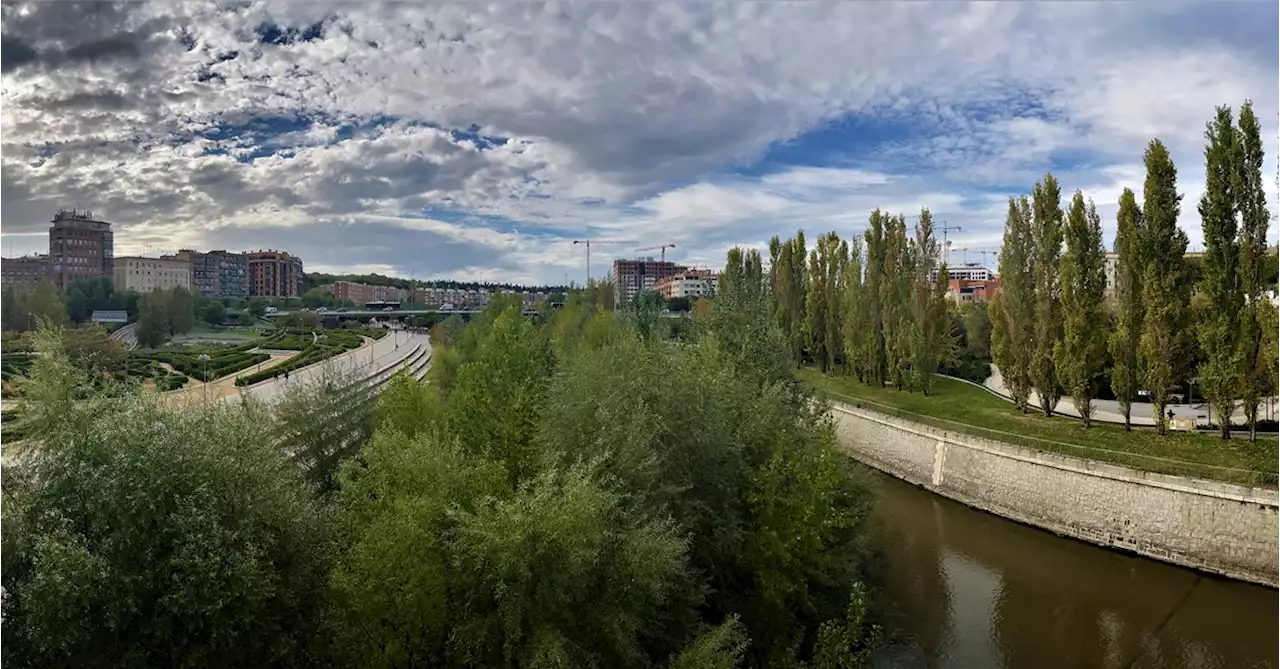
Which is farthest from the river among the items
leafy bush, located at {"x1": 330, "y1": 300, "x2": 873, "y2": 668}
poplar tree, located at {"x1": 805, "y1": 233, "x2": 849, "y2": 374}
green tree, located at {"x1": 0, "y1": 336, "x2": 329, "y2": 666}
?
poplar tree, located at {"x1": 805, "y1": 233, "x2": 849, "y2": 374}

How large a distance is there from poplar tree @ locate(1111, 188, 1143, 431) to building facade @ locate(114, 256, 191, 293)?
115980 mm

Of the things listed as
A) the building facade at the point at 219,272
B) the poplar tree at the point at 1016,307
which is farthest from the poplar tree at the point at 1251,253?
the building facade at the point at 219,272

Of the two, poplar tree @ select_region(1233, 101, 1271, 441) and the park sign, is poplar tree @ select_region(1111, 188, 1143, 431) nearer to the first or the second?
poplar tree @ select_region(1233, 101, 1271, 441)

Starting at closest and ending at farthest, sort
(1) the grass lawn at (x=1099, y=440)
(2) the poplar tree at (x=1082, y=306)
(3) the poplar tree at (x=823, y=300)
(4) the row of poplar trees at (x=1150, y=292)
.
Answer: (1) the grass lawn at (x=1099, y=440)
(4) the row of poplar trees at (x=1150, y=292)
(2) the poplar tree at (x=1082, y=306)
(3) the poplar tree at (x=823, y=300)

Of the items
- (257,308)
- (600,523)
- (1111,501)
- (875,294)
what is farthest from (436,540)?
(257,308)

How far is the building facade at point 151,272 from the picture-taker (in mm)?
114875

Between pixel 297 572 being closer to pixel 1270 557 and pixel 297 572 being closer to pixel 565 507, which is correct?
pixel 565 507

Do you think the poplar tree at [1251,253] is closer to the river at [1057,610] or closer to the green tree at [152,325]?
the river at [1057,610]

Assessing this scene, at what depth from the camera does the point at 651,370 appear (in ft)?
52.9

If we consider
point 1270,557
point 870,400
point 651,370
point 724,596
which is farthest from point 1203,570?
point 870,400

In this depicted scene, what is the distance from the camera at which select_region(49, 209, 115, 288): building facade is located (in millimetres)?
99188

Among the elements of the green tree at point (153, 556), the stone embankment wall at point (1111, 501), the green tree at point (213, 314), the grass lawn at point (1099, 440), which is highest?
the green tree at point (213, 314)

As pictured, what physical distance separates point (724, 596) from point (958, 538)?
13.9 meters

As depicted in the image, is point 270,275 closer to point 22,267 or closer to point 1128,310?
point 22,267
